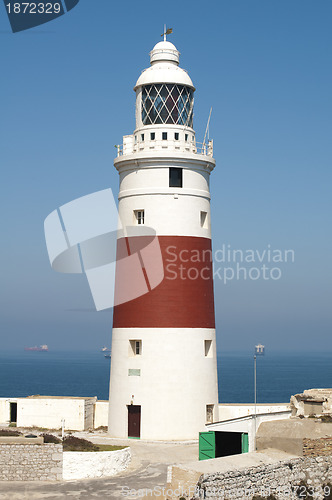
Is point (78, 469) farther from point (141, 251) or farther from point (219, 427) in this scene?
point (141, 251)

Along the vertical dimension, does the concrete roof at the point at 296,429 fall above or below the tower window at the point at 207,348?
below

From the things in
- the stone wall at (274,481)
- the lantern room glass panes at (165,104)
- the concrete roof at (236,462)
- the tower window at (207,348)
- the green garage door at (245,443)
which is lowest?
the stone wall at (274,481)

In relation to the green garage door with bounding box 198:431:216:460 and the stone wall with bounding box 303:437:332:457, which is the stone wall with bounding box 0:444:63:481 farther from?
the stone wall with bounding box 303:437:332:457

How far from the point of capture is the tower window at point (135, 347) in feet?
95.4

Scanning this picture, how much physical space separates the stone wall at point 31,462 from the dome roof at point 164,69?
1525 centimetres

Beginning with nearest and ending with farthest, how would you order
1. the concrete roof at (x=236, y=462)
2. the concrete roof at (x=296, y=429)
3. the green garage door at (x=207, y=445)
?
the concrete roof at (x=236, y=462) → the concrete roof at (x=296, y=429) → the green garage door at (x=207, y=445)

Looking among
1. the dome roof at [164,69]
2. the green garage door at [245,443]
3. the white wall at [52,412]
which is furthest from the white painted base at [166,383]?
the dome roof at [164,69]

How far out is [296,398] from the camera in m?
30.2

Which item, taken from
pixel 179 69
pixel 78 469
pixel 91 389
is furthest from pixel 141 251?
pixel 91 389

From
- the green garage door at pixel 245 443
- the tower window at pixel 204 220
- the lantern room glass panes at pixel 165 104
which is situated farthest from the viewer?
the tower window at pixel 204 220

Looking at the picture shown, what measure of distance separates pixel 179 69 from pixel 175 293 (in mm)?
9366

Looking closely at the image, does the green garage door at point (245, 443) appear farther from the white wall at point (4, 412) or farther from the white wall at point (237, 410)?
the white wall at point (4, 412)

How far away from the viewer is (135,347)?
2922cm

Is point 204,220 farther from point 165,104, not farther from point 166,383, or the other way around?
point 166,383
